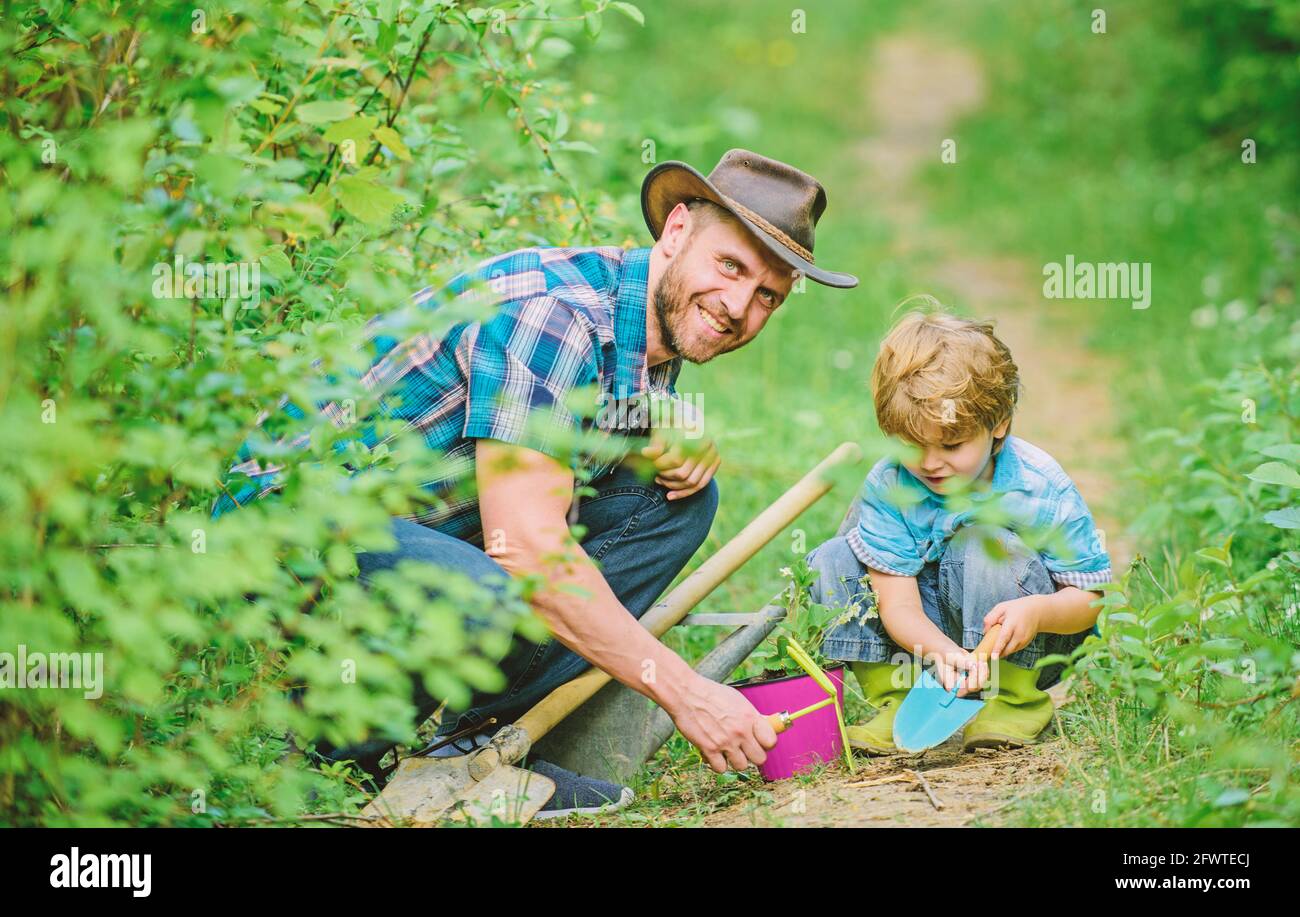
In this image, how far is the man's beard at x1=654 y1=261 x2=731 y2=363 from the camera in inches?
108

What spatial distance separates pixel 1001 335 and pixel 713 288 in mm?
4671

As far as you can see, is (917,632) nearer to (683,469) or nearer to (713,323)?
(683,469)

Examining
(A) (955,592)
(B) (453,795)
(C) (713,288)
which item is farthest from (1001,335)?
(B) (453,795)

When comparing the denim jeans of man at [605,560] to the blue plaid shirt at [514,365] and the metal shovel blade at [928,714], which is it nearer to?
the blue plaid shirt at [514,365]

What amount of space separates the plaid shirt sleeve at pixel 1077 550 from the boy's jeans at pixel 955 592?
36mm

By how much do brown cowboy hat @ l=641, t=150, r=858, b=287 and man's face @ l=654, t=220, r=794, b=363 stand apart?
0.17 feet

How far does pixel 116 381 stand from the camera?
1.88 metres

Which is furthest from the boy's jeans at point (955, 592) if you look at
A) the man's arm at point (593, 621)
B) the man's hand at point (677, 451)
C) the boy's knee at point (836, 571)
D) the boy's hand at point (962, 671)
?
the man's arm at point (593, 621)

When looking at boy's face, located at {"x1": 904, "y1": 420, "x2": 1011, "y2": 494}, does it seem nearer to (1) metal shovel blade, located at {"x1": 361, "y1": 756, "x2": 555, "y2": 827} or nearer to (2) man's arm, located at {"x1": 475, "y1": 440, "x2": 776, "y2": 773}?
(2) man's arm, located at {"x1": 475, "y1": 440, "x2": 776, "y2": 773}

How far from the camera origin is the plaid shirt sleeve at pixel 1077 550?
2.77 m

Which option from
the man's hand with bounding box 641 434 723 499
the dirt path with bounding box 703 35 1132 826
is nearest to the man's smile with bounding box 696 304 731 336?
the man's hand with bounding box 641 434 723 499

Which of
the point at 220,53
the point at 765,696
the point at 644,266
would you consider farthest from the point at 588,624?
the point at 220,53

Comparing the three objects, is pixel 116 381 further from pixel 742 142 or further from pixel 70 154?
pixel 742 142
